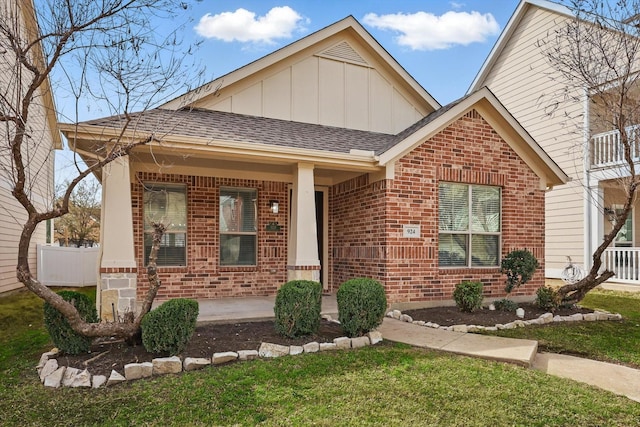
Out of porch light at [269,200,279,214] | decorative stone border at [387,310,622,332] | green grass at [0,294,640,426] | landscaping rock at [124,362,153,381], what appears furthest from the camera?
porch light at [269,200,279,214]

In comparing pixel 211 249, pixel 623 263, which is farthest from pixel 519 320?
pixel 623 263

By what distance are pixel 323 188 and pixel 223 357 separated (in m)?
5.78

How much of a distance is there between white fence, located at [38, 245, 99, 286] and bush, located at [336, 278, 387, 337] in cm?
1047

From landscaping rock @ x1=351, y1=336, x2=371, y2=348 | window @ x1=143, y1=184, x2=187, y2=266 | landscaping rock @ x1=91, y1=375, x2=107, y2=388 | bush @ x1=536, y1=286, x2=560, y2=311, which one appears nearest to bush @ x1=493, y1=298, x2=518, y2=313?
bush @ x1=536, y1=286, x2=560, y2=311

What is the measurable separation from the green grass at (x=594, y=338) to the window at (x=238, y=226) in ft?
16.9

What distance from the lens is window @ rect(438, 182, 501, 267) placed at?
841 cm

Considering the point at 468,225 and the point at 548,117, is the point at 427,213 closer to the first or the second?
the point at 468,225

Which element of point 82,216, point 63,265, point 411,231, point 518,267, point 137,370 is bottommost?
point 137,370

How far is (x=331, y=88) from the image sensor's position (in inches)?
399

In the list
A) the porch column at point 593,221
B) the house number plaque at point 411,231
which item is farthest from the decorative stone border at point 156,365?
the porch column at point 593,221

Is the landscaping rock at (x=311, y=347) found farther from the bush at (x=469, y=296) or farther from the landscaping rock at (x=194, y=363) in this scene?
the bush at (x=469, y=296)

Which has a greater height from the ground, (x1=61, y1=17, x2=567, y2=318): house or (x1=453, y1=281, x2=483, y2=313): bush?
(x1=61, y1=17, x2=567, y2=318): house

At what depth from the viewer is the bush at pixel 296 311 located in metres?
5.48

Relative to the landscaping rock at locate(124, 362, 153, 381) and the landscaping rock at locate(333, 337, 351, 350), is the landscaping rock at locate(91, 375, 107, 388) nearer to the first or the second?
the landscaping rock at locate(124, 362, 153, 381)
